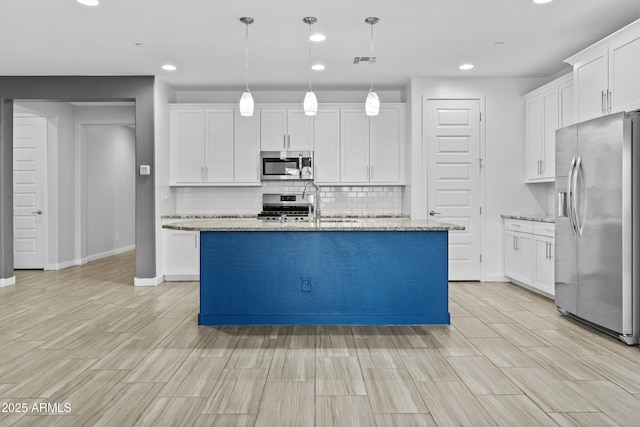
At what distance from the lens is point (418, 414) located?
7.43ft

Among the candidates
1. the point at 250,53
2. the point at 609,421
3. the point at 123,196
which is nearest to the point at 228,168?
the point at 250,53

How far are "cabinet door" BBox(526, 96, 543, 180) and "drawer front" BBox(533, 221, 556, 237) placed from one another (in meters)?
0.83

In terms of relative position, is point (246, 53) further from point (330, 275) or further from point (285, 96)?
point (330, 275)

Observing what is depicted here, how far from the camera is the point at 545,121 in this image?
532cm

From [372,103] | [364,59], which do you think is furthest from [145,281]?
[364,59]

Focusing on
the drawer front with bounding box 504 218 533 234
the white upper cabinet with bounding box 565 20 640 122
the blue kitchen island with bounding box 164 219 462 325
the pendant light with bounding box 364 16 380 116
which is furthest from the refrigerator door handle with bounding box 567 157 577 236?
the pendant light with bounding box 364 16 380 116

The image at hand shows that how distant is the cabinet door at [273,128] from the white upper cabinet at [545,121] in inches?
131

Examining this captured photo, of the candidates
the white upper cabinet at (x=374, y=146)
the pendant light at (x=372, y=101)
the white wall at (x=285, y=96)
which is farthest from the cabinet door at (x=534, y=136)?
the pendant light at (x=372, y=101)

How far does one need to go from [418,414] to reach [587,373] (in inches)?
52.7

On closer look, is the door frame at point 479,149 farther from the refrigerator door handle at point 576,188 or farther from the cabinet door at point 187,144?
the cabinet door at point 187,144

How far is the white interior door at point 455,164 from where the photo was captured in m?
5.86

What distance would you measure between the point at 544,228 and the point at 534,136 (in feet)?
4.60

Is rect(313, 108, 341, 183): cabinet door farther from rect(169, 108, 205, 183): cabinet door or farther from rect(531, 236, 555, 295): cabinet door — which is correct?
rect(531, 236, 555, 295): cabinet door

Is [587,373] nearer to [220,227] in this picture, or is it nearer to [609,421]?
[609,421]
